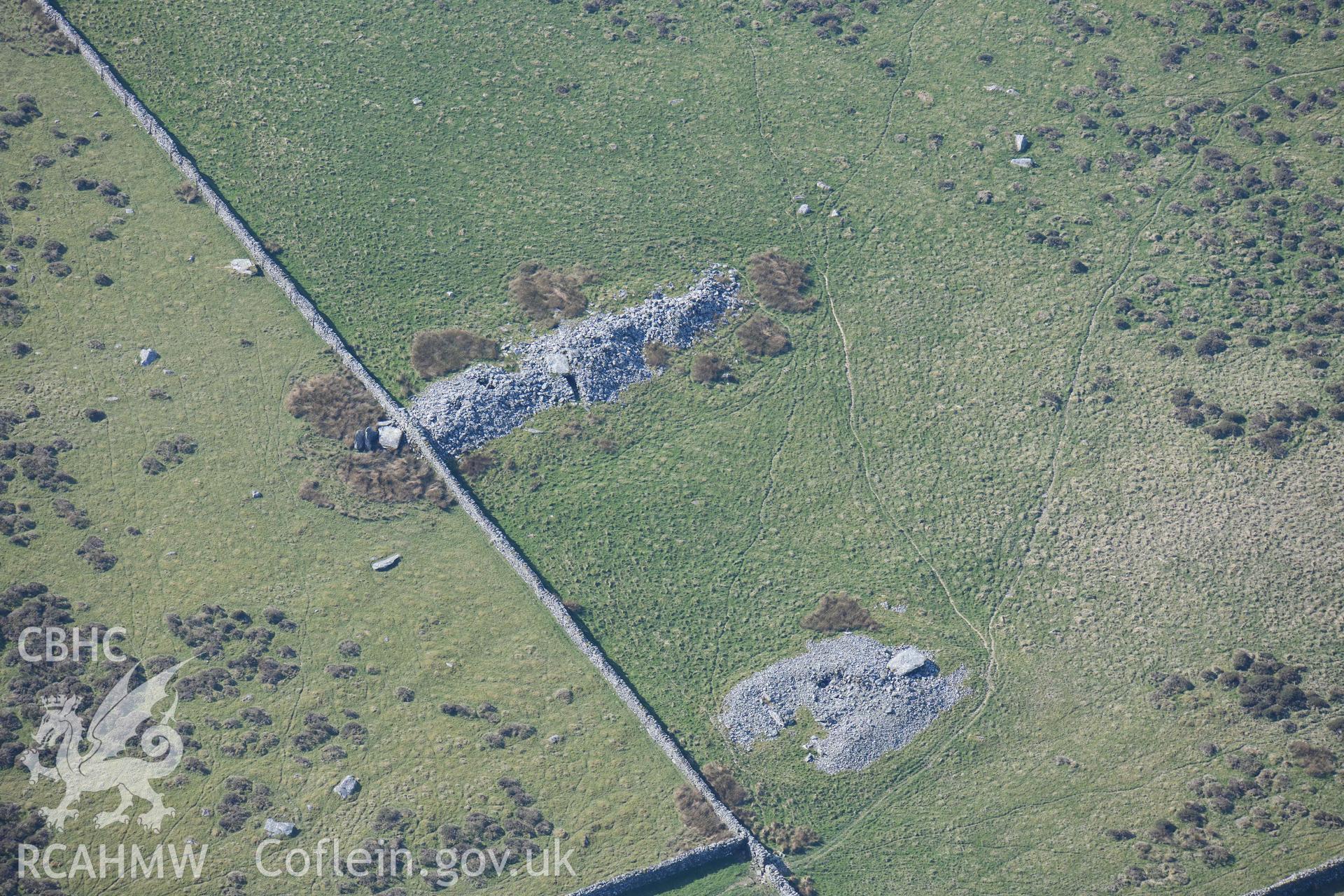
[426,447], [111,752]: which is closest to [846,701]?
[426,447]

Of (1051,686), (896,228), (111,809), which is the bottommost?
(111,809)

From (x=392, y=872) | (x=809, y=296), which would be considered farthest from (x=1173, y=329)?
(x=392, y=872)

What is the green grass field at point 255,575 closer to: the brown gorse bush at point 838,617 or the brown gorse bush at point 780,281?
the brown gorse bush at point 838,617

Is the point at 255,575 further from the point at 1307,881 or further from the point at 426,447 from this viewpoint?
the point at 1307,881

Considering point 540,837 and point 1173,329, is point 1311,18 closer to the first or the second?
point 1173,329

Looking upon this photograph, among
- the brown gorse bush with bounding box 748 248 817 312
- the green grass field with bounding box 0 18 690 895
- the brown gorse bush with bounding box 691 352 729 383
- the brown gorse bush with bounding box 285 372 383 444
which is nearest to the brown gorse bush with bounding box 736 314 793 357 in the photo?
the brown gorse bush with bounding box 748 248 817 312

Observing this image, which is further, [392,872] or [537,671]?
[537,671]

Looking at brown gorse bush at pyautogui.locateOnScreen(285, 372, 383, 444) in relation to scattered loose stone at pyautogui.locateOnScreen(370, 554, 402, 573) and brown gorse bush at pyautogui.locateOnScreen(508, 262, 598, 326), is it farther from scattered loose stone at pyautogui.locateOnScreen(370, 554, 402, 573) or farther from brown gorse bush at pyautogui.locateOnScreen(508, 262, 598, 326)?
brown gorse bush at pyautogui.locateOnScreen(508, 262, 598, 326)

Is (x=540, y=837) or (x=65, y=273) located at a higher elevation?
(x=65, y=273)
